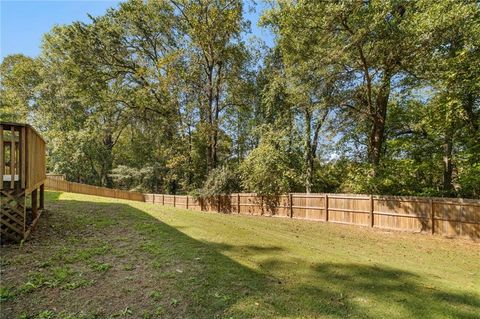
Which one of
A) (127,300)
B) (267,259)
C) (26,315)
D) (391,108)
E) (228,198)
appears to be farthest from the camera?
(228,198)

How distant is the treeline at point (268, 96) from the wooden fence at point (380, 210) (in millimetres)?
1011

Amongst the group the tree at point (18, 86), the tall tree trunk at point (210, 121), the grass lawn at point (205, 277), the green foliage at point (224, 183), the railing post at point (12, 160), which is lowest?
the grass lawn at point (205, 277)

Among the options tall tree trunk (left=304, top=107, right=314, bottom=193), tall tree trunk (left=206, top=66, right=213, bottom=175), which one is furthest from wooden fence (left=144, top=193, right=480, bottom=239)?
tall tree trunk (left=206, top=66, right=213, bottom=175)

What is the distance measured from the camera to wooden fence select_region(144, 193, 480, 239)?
413 inches

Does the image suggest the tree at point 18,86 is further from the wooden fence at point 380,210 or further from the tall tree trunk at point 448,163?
the tall tree trunk at point 448,163

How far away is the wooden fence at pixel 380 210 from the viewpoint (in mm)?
10492

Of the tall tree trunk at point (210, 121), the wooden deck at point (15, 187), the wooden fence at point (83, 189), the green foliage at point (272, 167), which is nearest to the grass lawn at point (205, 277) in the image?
the wooden deck at point (15, 187)

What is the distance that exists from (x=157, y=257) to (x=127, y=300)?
1476mm

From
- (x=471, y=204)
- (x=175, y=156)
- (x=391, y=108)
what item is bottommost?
(x=471, y=204)

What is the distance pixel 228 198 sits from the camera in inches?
781

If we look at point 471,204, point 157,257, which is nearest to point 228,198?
point 471,204

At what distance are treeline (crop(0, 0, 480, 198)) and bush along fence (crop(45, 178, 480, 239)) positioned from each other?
983 millimetres

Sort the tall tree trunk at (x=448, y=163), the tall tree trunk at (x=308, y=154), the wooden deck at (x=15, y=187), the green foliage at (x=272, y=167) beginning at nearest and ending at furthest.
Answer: the wooden deck at (x=15, y=187) → the tall tree trunk at (x=448, y=163) → the green foliage at (x=272, y=167) → the tall tree trunk at (x=308, y=154)

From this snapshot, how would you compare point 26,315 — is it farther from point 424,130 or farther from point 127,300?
point 424,130
